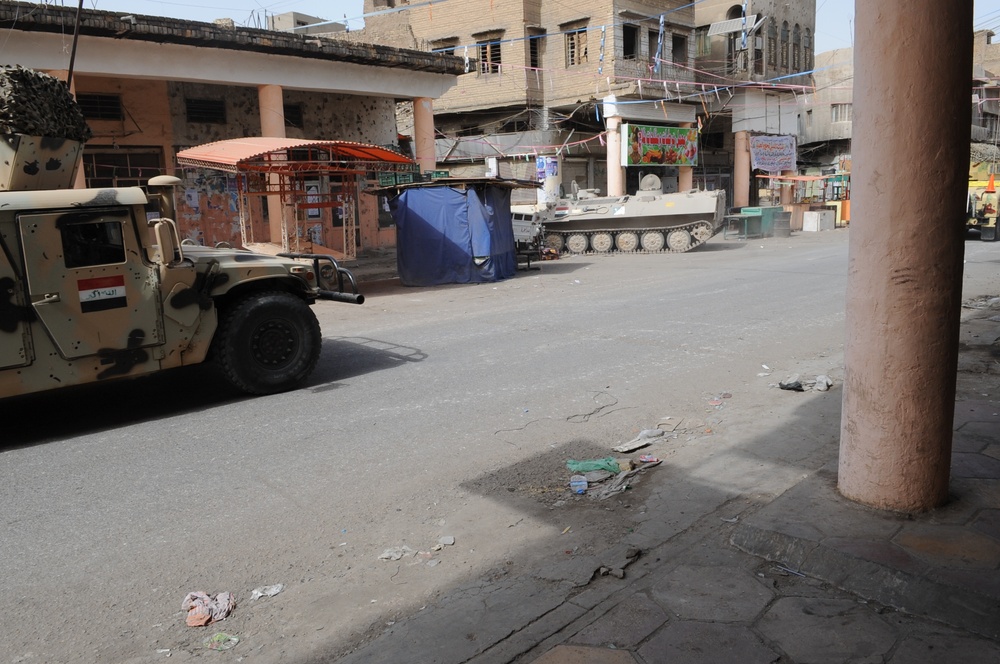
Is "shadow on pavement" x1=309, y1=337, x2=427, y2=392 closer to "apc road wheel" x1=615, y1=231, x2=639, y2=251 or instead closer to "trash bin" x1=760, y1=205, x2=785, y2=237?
"apc road wheel" x1=615, y1=231, x2=639, y2=251

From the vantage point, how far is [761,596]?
3.26 m

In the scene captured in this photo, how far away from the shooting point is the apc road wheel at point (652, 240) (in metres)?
23.2

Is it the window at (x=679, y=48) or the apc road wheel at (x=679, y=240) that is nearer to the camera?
the apc road wheel at (x=679, y=240)

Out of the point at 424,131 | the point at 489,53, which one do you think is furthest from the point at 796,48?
the point at 424,131

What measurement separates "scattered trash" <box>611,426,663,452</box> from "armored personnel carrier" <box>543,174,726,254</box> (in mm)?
17728

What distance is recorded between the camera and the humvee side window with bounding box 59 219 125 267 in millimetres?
6027

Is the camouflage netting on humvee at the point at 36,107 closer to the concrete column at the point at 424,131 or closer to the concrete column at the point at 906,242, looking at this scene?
the concrete column at the point at 906,242

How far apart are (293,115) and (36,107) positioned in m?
16.0

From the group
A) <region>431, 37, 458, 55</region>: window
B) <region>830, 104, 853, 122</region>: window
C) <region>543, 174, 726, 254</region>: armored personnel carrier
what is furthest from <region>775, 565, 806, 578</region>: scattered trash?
<region>830, 104, 853, 122</region>: window

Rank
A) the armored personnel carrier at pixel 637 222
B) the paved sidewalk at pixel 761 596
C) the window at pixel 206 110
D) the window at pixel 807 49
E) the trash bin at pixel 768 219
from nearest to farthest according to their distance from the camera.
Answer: the paved sidewalk at pixel 761 596 → the window at pixel 206 110 → the armored personnel carrier at pixel 637 222 → the trash bin at pixel 768 219 → the window at pixel 807 49

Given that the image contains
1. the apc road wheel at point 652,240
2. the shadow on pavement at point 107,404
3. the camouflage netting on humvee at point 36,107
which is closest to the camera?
the camouflage netting on humvee at point 36,107

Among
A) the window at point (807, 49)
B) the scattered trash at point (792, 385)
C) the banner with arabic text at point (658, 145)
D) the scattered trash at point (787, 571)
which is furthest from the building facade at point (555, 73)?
the scattered trash at point (787, 571)

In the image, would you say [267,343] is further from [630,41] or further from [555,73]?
[630,41]

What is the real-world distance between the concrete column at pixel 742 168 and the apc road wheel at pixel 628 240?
36.6 feet
